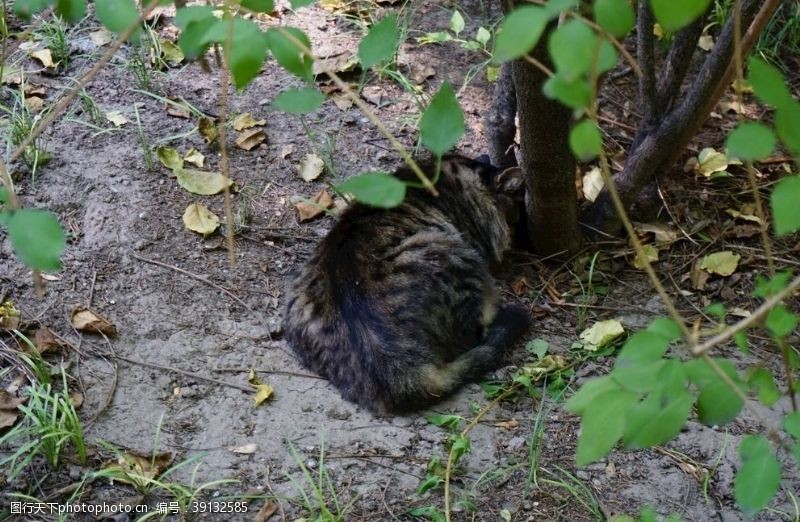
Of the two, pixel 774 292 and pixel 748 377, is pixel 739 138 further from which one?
pixel 748 377

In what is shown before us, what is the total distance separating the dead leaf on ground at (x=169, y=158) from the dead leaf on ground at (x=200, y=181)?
0.20ft

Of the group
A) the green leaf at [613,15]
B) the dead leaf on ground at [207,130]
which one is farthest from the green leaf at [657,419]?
the dead leaf on ground at [207,130]

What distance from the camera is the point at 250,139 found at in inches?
181

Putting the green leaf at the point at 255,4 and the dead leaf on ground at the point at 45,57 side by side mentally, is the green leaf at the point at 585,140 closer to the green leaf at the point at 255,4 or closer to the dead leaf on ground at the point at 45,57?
the green leaf at the point at 255,4

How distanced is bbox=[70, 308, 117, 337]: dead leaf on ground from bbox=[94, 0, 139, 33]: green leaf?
7.44 feet

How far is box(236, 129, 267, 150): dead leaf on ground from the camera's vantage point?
15.0 feet

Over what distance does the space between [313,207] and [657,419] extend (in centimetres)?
304

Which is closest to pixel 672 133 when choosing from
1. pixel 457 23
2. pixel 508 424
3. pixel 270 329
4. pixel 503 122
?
pixel 503 122

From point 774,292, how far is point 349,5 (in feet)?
13.7

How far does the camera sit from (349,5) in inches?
210

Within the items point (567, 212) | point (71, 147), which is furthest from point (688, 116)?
point (71, 147)

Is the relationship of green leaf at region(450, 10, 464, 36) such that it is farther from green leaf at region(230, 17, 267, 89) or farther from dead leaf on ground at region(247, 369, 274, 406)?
green leaf at region(230, 17, 267, 89)

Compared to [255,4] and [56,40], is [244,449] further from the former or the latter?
[56,40]

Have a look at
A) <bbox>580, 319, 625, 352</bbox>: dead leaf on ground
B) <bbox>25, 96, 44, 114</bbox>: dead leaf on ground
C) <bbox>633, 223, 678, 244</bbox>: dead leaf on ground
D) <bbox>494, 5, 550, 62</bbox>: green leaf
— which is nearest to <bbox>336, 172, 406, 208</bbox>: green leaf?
<bbox>494, 5, 550, 62</bbox>: green leaf
